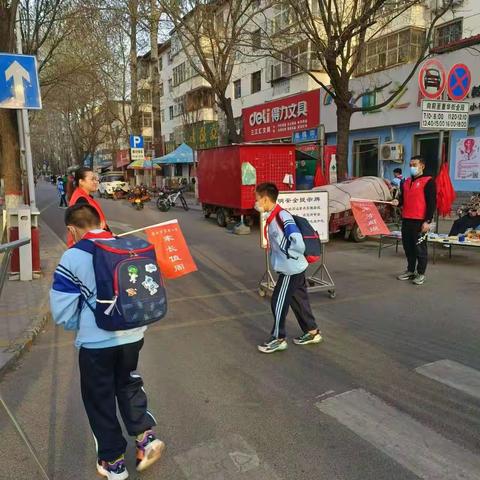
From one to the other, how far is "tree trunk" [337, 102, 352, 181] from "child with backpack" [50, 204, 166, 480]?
11.2m

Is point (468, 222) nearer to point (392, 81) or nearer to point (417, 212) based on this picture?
point (417, 212)

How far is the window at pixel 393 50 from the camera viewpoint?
1878 cm

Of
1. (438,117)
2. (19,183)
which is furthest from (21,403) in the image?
(438,117)

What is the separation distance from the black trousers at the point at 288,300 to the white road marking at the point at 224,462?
157 cm

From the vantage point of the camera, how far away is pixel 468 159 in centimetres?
1469

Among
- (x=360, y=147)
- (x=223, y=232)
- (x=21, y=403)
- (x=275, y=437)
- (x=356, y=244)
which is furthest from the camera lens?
(x=360, y=147)

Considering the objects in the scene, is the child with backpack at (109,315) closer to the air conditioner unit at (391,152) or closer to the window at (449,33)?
the air conditioner unit at (391,152)

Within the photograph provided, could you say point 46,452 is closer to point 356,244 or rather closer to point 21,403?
point 21,403

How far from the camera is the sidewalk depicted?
15.0 ft

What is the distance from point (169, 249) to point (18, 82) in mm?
4595

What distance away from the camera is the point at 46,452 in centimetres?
293

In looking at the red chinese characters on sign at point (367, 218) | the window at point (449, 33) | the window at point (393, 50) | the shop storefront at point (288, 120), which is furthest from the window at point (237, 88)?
the red chinese characters on sign at point (367, 218)

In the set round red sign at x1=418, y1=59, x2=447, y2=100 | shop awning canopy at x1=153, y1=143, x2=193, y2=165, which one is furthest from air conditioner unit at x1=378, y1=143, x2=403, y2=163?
shop awning canopy at x1=153, y1=143, x2=193, y2=165

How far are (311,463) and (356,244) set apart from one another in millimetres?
8941
